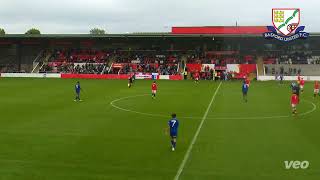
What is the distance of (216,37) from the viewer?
70.1m

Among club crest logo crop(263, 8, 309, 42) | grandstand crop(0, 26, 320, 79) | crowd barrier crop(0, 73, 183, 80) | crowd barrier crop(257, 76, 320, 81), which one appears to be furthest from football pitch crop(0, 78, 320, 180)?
grandstand crop(0, 26, 320, 79)

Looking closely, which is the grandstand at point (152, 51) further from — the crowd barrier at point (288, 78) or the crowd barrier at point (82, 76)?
the crowd barrier at point (288, 78)

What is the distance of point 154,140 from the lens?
2048 cm

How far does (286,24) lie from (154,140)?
40122mm

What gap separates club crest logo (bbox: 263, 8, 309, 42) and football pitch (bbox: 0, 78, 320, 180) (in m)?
21.1

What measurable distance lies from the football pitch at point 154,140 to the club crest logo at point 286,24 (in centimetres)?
2110

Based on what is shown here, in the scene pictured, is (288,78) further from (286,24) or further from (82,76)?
(82,76)

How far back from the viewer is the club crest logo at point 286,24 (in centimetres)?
5406

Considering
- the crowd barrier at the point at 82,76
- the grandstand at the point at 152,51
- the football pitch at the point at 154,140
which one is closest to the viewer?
the football pitch at the point at 154,140

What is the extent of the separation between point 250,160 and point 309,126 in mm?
8463

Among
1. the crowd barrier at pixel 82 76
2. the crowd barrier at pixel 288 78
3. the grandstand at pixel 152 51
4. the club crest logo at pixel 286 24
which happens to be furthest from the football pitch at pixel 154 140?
the grandstand at pixel 152 51

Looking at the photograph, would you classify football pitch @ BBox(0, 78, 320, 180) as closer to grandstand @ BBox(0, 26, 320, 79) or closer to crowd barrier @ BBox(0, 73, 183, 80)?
crowd barrier @ BBox(0, 73, 183, 80)

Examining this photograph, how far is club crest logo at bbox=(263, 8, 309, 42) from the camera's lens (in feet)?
177

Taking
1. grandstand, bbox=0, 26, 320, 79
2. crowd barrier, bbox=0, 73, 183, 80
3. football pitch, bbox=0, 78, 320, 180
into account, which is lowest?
football pitch, bbox=0, 78, 320, 180
